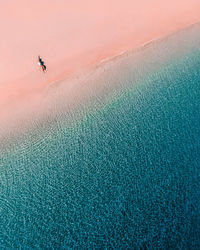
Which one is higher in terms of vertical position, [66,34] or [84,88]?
[66,34]

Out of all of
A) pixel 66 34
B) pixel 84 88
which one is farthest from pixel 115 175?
pixel 66 34

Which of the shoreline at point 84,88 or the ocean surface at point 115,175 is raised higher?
the shoreline at point 84,88

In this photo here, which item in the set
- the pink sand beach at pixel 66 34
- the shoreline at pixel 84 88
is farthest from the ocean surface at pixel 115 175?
the pink sand beach at pixel 66 34

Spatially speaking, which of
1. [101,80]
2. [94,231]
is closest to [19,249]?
[94,231]

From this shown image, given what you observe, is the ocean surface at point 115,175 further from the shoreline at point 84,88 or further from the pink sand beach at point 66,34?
the pink sand beach at point 66,34

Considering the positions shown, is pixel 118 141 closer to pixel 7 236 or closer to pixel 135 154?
pixel 135 154

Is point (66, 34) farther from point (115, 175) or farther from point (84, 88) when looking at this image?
point (115, 175)

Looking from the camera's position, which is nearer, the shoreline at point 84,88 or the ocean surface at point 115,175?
the ocean surface at point 115,175

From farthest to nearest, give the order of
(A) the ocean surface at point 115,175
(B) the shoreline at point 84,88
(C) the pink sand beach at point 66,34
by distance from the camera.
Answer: (C) the pink sand beach at point 66,34, (B) the shoreline at point 84,88, (A) the ocean surface at point 115,175
